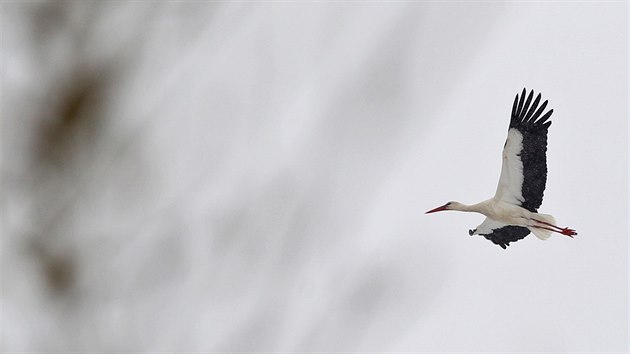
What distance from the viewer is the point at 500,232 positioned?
19234 millimetres

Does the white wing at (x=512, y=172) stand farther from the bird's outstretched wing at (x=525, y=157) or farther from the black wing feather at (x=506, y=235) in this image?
the black wing feather at (x=506, y=235)

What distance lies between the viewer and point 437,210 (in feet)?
61.7

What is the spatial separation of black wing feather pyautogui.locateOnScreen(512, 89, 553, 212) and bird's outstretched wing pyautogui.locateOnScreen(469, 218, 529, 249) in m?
1.39

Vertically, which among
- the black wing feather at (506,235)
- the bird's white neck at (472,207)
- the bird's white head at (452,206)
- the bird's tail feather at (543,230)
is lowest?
the bird's tail feather at (543,230)

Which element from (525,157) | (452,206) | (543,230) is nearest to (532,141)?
(525,157)

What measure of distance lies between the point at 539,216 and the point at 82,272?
47.5ft

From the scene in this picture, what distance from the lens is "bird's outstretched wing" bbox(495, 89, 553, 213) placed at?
16.9m

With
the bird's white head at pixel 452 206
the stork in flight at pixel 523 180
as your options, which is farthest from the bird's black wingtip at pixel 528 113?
the bird's white head at pixel 452 206

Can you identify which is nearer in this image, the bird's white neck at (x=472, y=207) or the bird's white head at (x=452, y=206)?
the bird's white neck at (x=472, y=207)

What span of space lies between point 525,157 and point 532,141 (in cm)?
38

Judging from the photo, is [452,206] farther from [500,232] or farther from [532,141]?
[532,141]

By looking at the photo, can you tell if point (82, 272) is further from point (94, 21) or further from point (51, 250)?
point (94, 21)

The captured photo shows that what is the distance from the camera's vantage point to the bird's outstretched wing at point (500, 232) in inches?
747

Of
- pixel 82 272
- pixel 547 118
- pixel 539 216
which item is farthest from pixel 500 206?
pixel 82 272
